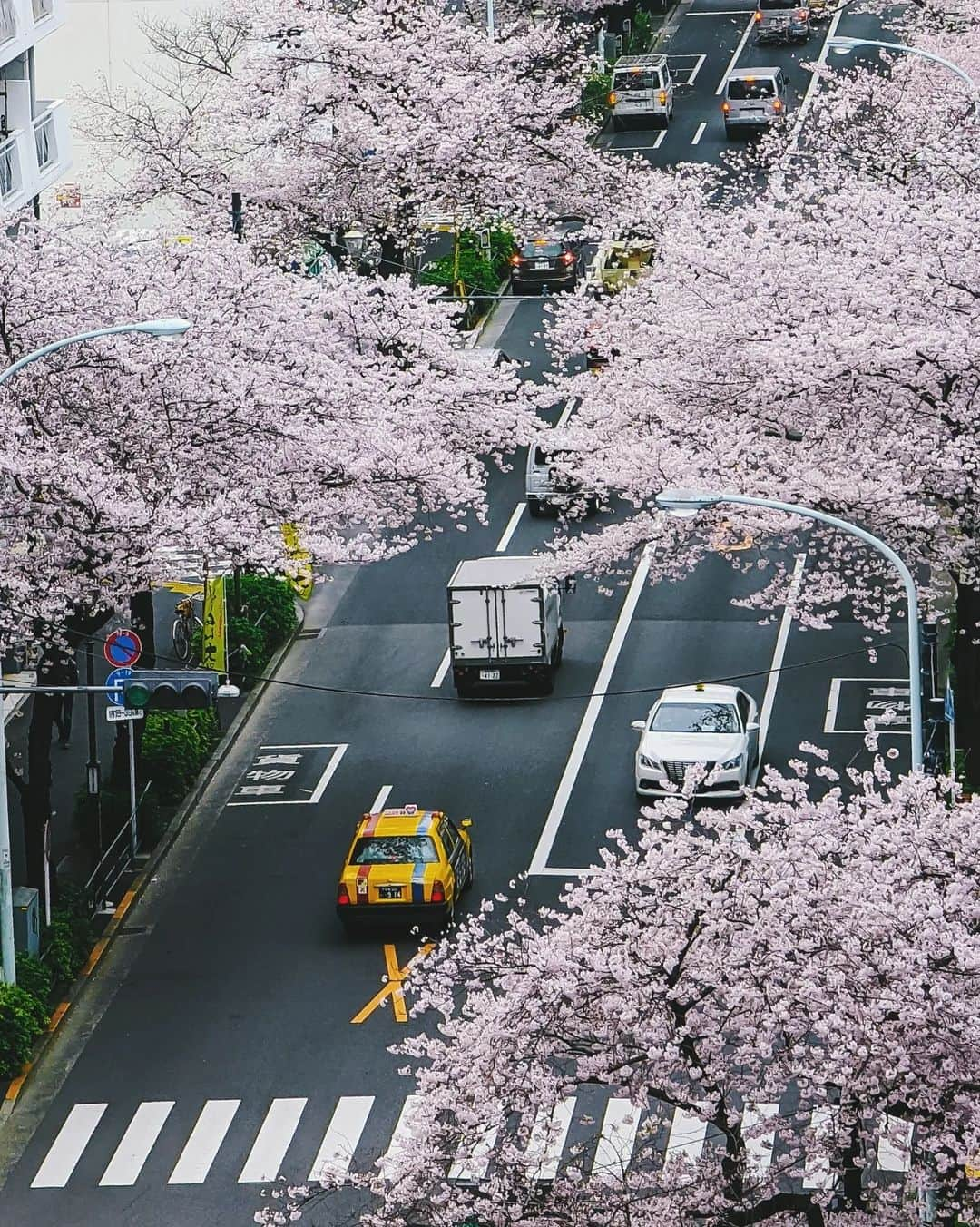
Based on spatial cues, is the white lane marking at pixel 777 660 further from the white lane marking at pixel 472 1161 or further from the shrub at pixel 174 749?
the white lane marking at pixel 472 1161

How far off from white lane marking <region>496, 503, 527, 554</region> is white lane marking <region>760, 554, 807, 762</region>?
6.83 metres

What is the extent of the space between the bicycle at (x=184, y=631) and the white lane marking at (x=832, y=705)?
507 inches

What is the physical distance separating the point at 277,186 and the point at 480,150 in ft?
18.0

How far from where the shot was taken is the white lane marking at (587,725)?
41.7 metres

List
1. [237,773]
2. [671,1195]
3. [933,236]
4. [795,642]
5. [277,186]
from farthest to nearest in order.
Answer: [277,186] → [795,642] → [237,773] → [933,236] → [671,1195]

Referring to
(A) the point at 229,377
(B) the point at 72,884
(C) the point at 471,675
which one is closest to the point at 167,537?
(A) the point at 229,377

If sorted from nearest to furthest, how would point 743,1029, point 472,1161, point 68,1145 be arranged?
1. point 743,1029
2. point 472,1161
3. point 68,1145

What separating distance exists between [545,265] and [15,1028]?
129 ft

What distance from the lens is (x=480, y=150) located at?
59.3m

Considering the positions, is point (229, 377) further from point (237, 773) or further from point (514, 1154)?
point (514, 1154)

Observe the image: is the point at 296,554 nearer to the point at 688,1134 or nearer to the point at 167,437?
the point at 167,437

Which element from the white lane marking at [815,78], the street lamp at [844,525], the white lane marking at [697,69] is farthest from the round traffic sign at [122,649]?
the white lane marking at [697,69]

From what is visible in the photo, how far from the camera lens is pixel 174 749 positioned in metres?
44.3

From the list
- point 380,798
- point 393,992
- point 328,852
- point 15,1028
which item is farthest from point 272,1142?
point 380,798
